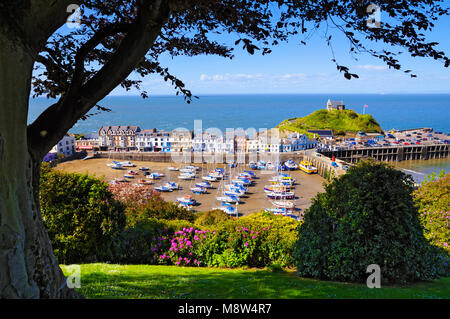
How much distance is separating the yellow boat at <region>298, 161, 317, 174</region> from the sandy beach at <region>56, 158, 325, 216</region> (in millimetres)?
1132

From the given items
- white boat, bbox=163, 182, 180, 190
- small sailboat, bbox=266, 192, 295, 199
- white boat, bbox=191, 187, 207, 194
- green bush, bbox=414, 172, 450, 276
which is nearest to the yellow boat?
small sailboat, bbox=266, 192, 295, 199

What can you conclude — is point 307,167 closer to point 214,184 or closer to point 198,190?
point 214,184

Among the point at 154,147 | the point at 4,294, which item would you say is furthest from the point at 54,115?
the point at 154,147

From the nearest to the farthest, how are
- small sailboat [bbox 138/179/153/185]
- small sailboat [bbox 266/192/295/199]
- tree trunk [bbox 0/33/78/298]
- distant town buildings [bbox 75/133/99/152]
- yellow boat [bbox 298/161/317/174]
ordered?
tree trunk [bbox 0/33/78/298] → small sailboat [bbox 266/192/295/199] → small sailboat [bbox 138/179/153/185] → yellow boat [bbox 298/161/317/174] → distant town buildings [bbox 75/133/99/152]

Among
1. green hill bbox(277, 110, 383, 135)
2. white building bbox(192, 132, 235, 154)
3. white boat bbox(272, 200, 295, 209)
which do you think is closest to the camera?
white boat bbox(272, 200, 295, 209)

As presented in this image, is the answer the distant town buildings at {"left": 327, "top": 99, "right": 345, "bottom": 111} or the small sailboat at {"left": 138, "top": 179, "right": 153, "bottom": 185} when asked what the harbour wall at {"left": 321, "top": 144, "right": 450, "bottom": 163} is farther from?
the distant town buildings at {"left": 327, "top": 99, "right": 345, "bottom": 111}

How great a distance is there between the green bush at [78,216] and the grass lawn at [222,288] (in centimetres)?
201

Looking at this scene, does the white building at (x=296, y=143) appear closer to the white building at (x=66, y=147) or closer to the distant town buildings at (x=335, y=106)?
the white building at (x=66, y=147)

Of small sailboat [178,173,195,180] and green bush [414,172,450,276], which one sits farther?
small sailboat [178,173,195,180]

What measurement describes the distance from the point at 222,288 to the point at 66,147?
70.0 m

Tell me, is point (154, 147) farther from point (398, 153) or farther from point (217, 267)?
point (217, 267)

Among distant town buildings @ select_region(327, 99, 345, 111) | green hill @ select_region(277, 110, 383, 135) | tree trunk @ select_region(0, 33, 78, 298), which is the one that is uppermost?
distant town buildings @ select_region(327, 99, 345, 111)

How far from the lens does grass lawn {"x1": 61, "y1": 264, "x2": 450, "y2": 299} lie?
497 cm

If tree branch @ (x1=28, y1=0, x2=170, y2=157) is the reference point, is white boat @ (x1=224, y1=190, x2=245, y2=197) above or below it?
below
